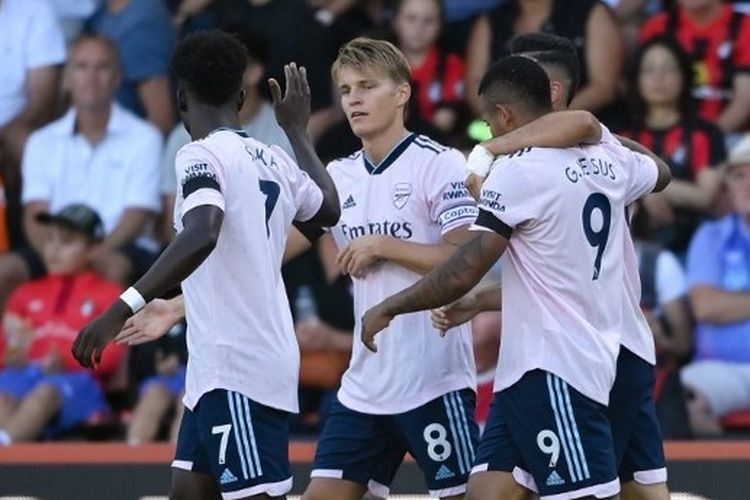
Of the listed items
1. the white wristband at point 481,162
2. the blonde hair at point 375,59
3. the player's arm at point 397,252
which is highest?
the blonde hair at point 375,59

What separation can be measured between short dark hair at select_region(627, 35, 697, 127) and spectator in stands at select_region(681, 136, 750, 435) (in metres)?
0.42

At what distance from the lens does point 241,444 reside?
6469 millimetres

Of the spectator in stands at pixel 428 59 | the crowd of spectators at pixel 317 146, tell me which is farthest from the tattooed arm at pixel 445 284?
the spectator in stands at pixel 428 59

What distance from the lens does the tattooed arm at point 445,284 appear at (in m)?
6.60

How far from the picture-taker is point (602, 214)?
673 centimetres

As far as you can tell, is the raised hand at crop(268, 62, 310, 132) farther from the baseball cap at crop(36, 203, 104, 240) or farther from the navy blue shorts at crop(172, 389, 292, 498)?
the baseball cap at crop(36, 203, 104, 240)

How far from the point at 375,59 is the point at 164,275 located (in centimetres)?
175

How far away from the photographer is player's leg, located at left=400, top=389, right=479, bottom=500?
23.9 ft

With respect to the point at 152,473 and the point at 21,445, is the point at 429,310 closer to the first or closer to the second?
the point at 152,473

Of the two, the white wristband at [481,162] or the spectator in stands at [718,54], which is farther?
the spectator in stands at [718,54]

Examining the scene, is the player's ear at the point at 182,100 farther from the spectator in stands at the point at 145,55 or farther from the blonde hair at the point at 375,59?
the spectator in stands at the point at 145,55

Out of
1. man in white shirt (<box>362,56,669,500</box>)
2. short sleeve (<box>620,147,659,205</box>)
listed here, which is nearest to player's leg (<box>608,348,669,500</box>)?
man in white shirt (<box>362,56,669,500</box>)

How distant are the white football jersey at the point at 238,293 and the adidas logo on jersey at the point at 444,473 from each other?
2.87 ft

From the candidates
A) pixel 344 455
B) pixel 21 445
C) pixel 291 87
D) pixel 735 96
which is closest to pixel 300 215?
pixel 291 87
